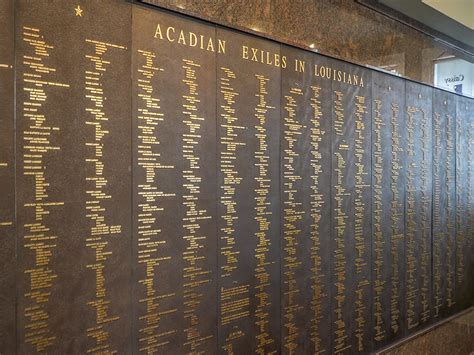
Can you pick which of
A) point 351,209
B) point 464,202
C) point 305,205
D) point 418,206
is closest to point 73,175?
point 305,205

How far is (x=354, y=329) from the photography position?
3.73 m

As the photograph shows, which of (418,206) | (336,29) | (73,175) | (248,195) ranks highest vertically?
(336,29)

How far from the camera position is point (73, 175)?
2.12 metres

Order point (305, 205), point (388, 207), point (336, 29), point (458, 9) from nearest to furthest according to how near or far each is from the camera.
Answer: point (305, 205) → point (336, 29) → point (388, 207) → point (458, 9)

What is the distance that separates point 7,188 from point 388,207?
3.23m

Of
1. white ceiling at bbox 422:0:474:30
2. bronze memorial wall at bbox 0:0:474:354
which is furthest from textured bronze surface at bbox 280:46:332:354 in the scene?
white ceiling at bbox 422:0:474:30

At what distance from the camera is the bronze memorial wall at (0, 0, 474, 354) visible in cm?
201

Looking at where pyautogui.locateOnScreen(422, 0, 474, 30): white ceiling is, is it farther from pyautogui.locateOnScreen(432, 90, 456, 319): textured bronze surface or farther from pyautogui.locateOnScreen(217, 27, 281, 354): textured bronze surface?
pyautogui.locateOnScreen(217, 27, 281, 354): textured bronze surface

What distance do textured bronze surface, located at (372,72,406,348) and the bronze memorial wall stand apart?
0.02 m

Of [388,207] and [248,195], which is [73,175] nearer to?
[248,195]

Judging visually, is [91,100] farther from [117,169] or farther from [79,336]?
[79,336]

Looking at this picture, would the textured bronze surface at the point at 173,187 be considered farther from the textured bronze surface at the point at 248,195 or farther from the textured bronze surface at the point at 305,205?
the textured bronze surface at the point at 305,205

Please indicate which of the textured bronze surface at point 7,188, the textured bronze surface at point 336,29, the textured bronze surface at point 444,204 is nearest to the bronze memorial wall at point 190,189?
the textured bronze surface at point 7,188

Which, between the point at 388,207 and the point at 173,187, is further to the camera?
the point at 388,207
